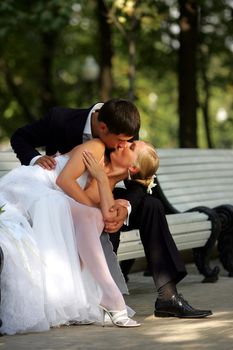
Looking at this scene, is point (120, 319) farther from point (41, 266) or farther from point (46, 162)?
point (46, 162)

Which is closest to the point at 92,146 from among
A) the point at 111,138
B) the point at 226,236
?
the point at 111,138

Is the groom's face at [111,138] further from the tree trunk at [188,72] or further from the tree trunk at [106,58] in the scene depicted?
the tree trunk at [106,58]

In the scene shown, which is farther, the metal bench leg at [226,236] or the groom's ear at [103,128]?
the metal bench leg at [226,236]

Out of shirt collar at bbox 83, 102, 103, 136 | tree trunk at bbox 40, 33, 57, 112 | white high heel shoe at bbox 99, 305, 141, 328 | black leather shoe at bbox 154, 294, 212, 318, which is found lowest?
tree trunk at bbox 40, 33, 57, 112

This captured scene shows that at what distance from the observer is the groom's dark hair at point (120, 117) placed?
620 cm

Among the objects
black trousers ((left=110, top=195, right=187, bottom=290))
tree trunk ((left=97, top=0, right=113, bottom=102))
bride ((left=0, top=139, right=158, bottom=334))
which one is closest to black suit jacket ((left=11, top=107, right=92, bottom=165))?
bride ((left=0, top=139, right=158, bottom=334))

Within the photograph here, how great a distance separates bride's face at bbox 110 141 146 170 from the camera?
6.34 metres

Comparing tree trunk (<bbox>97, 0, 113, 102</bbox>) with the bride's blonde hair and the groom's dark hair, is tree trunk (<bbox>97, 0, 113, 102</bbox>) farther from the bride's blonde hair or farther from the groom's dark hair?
the groom's dark hair

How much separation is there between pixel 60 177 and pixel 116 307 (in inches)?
32.3

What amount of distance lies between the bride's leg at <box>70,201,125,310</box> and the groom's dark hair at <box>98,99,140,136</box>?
1.70 ft

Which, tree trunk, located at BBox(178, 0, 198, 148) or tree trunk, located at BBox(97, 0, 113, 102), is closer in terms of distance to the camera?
tree trunk, located at BBox(178, 0, 198, 148)

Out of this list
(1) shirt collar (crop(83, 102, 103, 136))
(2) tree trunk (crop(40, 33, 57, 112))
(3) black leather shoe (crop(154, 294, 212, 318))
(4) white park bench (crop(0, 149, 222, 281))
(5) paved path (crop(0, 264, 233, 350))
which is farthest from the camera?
(2) tree trunk (crop(40, 33, 57, 112))

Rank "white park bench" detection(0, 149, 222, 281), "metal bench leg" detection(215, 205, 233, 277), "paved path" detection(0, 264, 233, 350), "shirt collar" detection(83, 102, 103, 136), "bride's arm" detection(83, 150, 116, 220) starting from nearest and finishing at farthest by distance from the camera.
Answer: "paved path" detection(0, 264, 233, 350)
"bride's arm" detection(83, 150, 116, 220)
"shirt collar" detection(83, 102, 103, 136)
"white park bench" detection(0, 149, 222, 281)
"metal bench leg" detection(215, 205, 233, 277)

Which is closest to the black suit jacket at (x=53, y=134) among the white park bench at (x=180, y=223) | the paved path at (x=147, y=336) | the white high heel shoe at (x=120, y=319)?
the white park bench at (x=180, y=223)
